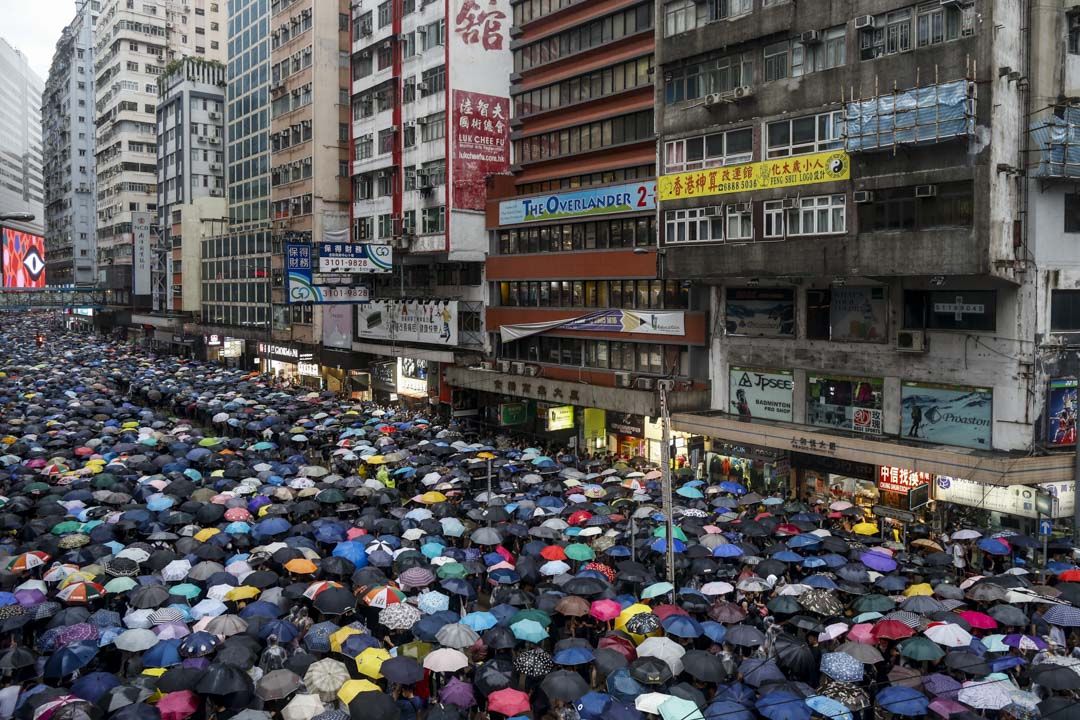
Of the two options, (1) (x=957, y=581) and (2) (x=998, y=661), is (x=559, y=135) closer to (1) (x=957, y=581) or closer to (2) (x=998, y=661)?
(1) (x=957, y=581)

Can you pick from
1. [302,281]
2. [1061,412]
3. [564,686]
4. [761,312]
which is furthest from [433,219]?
[564,686]

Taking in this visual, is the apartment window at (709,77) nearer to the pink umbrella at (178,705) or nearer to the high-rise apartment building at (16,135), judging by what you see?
the pink umbrella at (178,705)

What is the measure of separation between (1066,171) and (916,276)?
4.89 m

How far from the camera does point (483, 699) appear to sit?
14.7 m

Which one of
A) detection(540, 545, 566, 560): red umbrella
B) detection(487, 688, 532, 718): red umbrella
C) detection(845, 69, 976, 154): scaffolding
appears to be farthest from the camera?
detection(845, 69, 976, 154): scaffolding

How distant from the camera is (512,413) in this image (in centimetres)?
4250

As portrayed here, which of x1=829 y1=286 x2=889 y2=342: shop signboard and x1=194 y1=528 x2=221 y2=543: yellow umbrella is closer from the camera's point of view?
x1=194 y1=528 x2=221 y2=543: yellow umbrella

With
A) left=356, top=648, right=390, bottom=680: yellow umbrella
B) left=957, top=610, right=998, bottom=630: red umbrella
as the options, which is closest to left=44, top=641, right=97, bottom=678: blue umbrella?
left=356, top=648, right=390, bottom=680: yellow umbrella

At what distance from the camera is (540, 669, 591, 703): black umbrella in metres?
13.6

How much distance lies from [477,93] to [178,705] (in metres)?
37.4

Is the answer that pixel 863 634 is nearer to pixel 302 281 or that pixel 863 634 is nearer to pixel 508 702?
pixel 508 702

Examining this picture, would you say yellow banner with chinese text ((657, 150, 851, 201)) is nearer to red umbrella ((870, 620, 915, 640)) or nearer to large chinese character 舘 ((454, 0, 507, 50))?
red umbrella ((870, 620, 915, 640))

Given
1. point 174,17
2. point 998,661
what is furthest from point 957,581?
point 174,17

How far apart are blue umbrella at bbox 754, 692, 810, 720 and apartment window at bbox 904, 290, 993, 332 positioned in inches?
666
